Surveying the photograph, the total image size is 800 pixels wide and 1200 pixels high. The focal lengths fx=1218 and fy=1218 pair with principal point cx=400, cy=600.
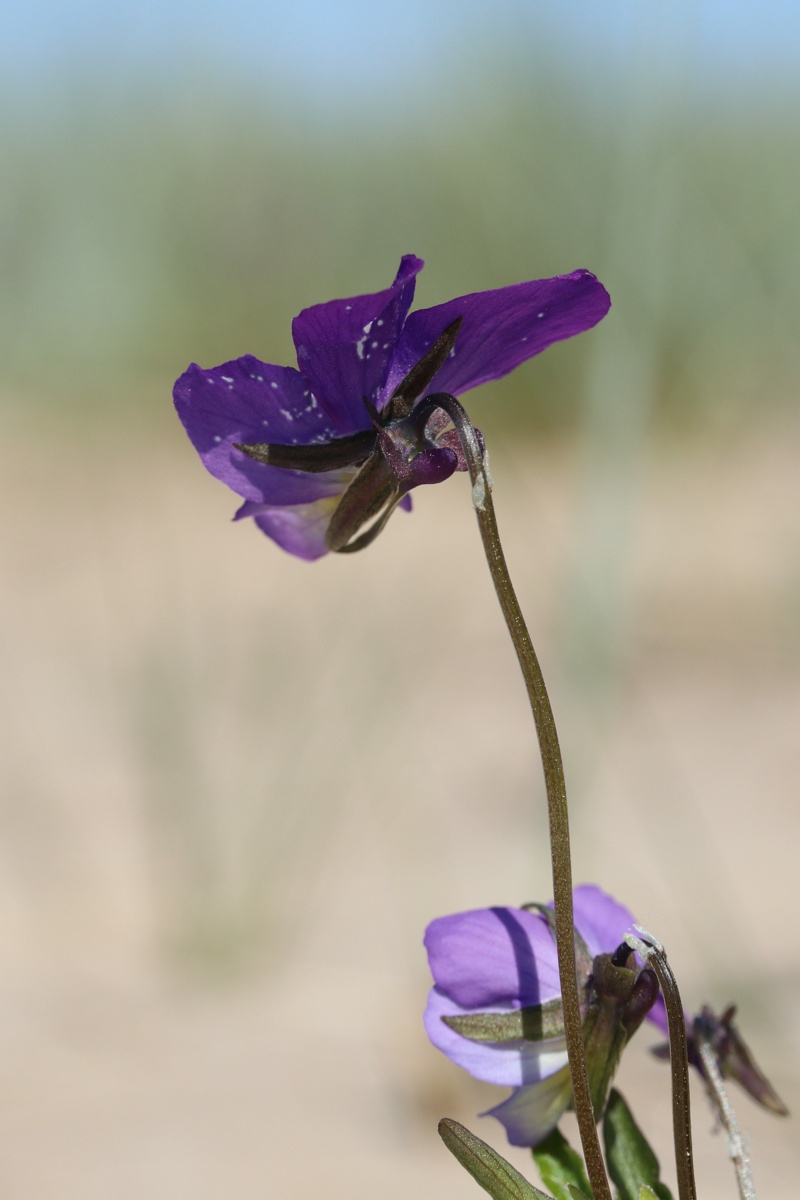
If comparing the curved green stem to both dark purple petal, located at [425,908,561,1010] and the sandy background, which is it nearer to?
dark purple petal, located at [425,908,561,1010]

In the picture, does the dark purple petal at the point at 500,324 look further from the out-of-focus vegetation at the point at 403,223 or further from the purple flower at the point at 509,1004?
the out-of-focus vegetation at the point at 403,223

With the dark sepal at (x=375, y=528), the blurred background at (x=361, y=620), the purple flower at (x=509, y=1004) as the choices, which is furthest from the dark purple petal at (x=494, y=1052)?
the blurred background at (x=361, y=620)

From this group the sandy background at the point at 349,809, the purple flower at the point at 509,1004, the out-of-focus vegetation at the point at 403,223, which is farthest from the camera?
the out-of-focus vegetation at the point at 403,223

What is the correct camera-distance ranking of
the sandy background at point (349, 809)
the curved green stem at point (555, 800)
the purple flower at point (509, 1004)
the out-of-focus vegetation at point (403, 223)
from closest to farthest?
1. the curved green stem at point (555, 800)
2. the purple flower at point (509, 1004)
3. the sandy background at point (349, 809)
4. the out-of-focus vegetation at point (403, 223)

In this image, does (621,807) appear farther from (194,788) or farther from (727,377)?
(727,377)

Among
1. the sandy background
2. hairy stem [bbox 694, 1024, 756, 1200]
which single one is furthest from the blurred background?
hairy stem [bbox 694, 1024, 756, 1200]

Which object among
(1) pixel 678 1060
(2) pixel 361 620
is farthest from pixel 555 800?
(2) pixel 361 620

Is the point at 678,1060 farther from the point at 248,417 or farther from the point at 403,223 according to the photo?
the point at 403,223
